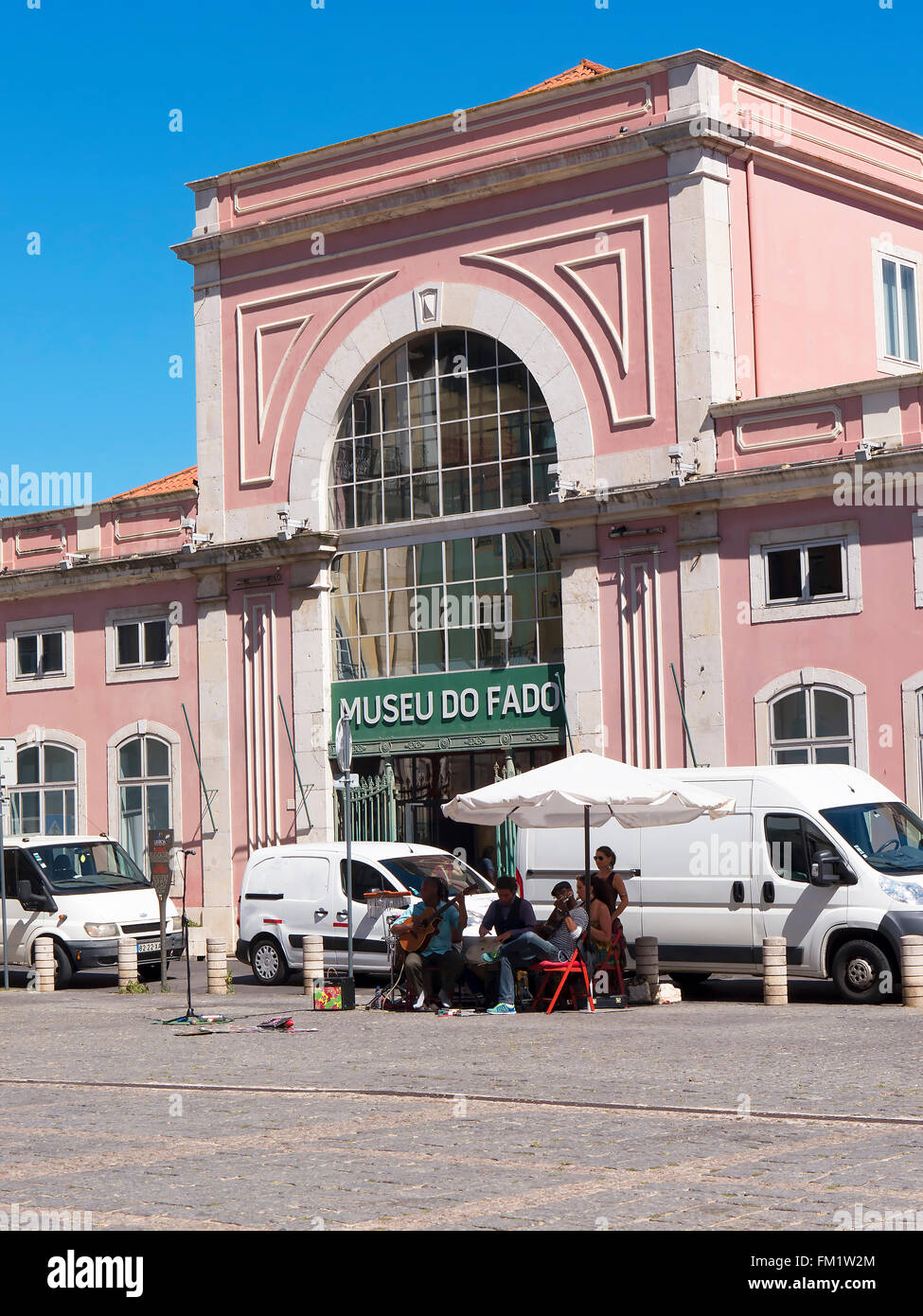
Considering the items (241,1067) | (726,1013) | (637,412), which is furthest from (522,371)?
(241,1067)

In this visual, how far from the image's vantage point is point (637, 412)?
28453 millimetres

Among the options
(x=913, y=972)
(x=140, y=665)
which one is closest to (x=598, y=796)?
(x=913, y=972)

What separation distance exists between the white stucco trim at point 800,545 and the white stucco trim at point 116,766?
39.5 feet

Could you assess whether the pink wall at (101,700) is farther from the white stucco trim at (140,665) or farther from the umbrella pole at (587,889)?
the umbrella pole at (587,889)

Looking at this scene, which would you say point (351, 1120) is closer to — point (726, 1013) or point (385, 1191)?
point (385, 1191)

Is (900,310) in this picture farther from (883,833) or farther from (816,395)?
(883,833)

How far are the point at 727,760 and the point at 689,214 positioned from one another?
818 cm

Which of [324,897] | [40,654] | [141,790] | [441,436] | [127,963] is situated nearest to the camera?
[127,963]

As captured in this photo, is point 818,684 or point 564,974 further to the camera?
point 818,684

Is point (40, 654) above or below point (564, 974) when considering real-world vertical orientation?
above

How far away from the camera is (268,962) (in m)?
24.1

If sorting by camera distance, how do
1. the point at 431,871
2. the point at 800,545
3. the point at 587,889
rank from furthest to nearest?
the point at 800,545 < the point at 431,871 < the point at 587,889

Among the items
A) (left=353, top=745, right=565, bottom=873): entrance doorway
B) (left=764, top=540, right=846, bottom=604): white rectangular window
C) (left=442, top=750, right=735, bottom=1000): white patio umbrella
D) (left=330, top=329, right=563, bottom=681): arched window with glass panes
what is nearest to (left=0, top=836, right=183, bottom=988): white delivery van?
(left=442, top=750, right=735, bottom=1000): white patio umbrella

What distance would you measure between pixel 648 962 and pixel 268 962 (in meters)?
6.63
